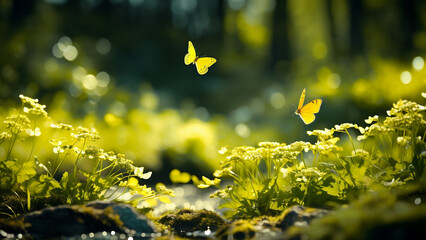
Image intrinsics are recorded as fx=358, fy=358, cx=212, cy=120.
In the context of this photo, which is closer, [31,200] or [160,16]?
[31,200]

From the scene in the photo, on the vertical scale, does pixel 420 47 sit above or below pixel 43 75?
above

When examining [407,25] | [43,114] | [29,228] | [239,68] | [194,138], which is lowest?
[29,228]

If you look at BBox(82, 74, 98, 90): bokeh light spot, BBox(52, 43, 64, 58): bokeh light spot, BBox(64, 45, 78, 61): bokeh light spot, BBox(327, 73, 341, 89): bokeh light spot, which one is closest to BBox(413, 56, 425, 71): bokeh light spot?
BBox(327, 73, 341, 89): bokeh light spot

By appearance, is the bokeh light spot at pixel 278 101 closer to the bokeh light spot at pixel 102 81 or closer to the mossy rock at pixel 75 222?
the bokeh light spot at pixel 102 81

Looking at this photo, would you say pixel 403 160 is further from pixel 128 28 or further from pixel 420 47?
pixel 128 28

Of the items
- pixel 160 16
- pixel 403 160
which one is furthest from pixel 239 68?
pixel 403 160

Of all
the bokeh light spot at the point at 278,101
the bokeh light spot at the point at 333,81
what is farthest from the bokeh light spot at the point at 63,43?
the bokeh light spot at the point at 333,81
